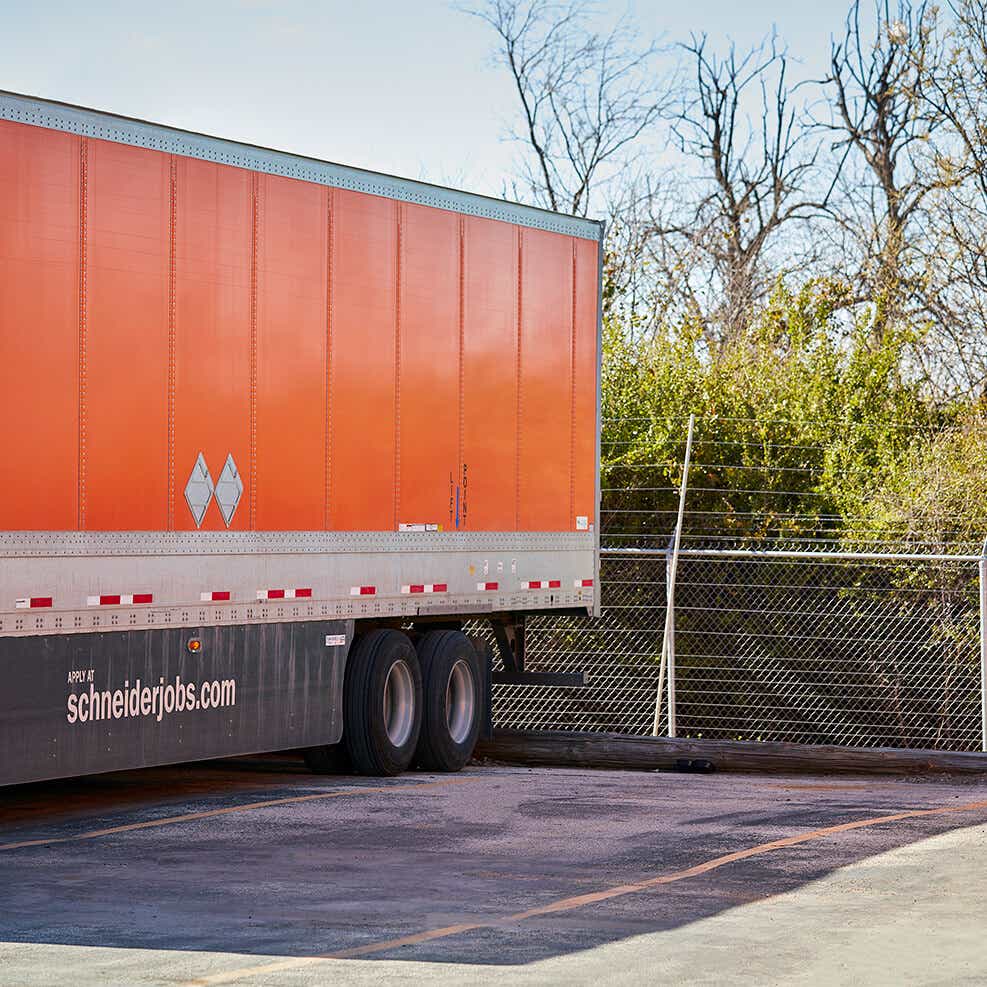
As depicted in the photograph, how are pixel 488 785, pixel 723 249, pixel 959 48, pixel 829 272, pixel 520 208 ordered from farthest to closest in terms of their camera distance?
pixel 723 249 < pixel 829 272 < pixel 959 48 < pixel 520 208 < pixel 488 785

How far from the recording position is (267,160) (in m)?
13.3

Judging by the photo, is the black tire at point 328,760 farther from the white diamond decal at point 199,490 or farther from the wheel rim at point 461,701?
the white diamond decal at point 199,490

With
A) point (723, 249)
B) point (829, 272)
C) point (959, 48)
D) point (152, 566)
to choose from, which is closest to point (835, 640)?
point (152, 566)

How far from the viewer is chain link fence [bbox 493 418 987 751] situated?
18.8 meters

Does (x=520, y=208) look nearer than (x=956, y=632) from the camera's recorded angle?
Yes

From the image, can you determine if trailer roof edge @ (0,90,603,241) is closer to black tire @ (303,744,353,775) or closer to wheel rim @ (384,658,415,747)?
wheel rim @ (384,658,415,747)

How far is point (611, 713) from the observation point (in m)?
20.0

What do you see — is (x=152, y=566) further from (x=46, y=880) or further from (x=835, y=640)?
(x=835, y=640)

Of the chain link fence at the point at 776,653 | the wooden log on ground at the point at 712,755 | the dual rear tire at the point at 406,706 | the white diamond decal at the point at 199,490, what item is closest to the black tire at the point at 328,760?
the dual rear tire at the point at 406,706

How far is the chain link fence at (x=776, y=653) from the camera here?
1884 centimetres

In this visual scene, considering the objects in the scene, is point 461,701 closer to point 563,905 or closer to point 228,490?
point 228,490

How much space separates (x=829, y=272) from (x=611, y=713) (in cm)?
1511

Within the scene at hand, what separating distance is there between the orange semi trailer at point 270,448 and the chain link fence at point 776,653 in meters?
3.00

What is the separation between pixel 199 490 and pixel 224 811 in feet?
6.93
